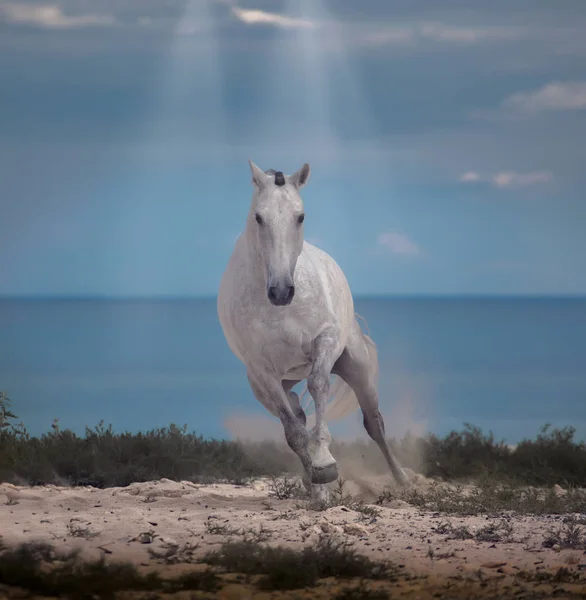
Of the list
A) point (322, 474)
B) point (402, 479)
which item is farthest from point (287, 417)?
point (402, 479)

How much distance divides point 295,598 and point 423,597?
62 centimetres

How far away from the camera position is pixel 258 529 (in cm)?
632

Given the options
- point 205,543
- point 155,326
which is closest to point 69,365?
point 155,326

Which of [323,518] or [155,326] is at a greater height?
[155,326]

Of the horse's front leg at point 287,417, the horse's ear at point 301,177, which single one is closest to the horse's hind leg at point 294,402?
the horse's front leg at point 287,417

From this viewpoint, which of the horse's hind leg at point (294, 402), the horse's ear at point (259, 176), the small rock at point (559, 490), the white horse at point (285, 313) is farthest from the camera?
the small rock at point (559, 490)

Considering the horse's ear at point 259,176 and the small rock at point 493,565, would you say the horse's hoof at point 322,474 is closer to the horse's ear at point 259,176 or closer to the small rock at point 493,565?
the small rock at point 493,565

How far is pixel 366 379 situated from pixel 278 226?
2.34 meters

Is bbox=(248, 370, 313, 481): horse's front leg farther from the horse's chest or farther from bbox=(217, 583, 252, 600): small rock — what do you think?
bbox=(217, 583, 252, 600): small rock

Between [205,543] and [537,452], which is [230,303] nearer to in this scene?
[205,543]

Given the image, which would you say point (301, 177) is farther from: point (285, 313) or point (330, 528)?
point (330, 528)

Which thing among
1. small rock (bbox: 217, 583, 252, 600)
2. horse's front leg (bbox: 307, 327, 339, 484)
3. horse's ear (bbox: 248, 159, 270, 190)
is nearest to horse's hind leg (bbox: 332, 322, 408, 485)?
horse's front leg (bbox: 307, 327, 339, 484)

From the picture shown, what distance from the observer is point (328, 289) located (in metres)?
7.83

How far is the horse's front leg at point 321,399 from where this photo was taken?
279 inches
